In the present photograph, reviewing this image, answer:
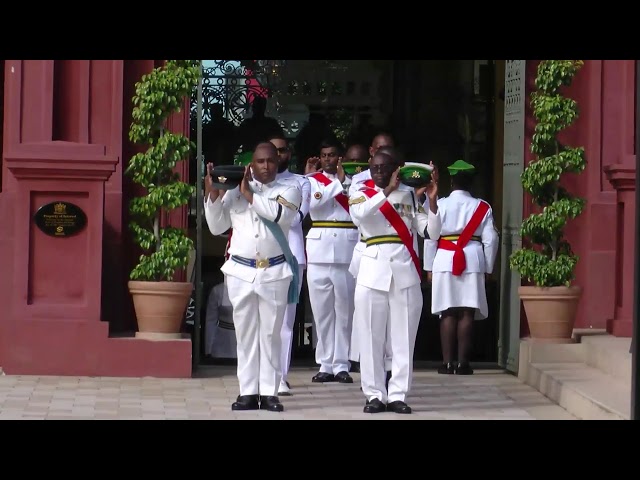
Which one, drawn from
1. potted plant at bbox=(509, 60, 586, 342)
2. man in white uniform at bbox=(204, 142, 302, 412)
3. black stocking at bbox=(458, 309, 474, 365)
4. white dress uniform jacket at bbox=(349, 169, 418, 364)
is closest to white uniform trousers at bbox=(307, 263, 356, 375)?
white dress uniform jacket at bbox=(349, 169, 418, 364)

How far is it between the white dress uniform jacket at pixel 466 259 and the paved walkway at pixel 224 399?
2.25 feet

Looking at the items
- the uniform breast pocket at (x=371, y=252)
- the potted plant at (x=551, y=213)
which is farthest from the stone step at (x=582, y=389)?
the uniform breast pocket at (x=371, y=252)

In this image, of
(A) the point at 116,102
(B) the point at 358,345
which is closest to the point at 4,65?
(A) the point at 116,102

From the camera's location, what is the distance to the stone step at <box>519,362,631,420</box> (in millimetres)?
9961

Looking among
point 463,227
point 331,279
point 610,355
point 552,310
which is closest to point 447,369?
point 552,310

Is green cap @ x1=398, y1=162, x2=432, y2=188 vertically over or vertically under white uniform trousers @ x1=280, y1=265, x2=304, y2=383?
over

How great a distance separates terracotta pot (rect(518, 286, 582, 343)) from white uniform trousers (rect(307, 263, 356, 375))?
1.58 m

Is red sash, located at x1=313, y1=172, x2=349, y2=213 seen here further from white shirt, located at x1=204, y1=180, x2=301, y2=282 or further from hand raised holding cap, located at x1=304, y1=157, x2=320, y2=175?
white shirt, located at x1=204, y1=180, x2=301, y2=282

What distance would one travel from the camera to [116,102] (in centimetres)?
1294

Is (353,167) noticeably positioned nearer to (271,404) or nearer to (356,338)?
(356,338)

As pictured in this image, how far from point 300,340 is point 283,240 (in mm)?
3936

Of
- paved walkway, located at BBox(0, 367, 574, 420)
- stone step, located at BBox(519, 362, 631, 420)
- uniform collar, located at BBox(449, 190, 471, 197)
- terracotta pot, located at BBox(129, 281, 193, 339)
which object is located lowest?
paved walkway, located at BBox(0, 367, 574, 420)

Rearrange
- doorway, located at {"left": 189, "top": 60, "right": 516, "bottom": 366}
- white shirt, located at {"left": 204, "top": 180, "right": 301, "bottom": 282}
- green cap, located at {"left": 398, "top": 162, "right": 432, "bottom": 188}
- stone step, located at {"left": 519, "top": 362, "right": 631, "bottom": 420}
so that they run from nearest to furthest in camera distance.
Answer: stone step, located at {"left": 519, "top": 362, "right": 631, "bottom": 420}
green cap, located at {"left": 398, "top": 162, "right": 432, "bottom": 188}
white shirt, located at {"left": 204, "top": 180, "right": 301, "bottom": 282}
doorway, located at {"left": 189, "top": 60, "right": 516, "bottom": 366}

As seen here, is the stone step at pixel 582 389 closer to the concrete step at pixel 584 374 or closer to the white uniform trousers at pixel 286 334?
the concrete step at pixel 584 374
